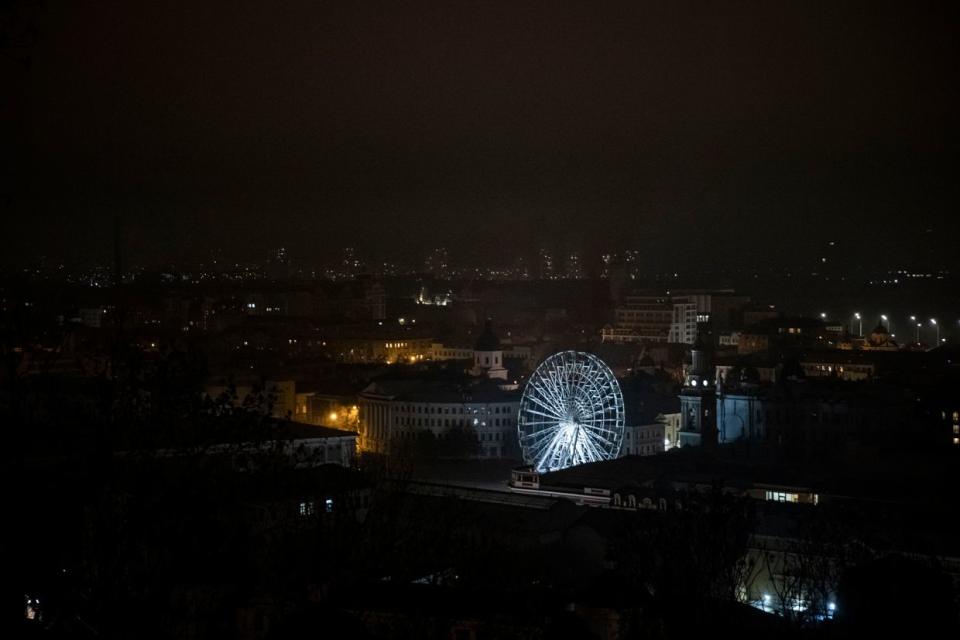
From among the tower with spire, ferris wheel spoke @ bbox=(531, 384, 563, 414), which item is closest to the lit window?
ferris wheel spoke @ bbox=(531, 384, 563, 414)

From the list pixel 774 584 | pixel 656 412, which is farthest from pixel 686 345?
pixel 774 584

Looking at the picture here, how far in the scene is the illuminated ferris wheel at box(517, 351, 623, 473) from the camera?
2755 cm

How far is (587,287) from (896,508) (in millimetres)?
68773

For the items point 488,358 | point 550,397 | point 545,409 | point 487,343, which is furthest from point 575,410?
point 487,343

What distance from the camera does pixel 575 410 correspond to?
27797mm

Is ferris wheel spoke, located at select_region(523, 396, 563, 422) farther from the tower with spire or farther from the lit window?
the tower with spire

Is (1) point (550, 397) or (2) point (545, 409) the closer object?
(1) point (550, 397)

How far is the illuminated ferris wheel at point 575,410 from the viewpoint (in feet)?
90.4

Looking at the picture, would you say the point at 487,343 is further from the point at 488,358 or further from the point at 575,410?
the point at 575,410

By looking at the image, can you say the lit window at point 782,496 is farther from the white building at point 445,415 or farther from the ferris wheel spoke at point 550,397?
the white building at point 445,415

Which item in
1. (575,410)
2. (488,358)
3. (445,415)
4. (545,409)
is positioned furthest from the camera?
(488,358)

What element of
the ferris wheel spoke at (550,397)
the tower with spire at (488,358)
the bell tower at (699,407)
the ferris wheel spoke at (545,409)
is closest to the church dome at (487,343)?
the tower with spire at (488,358)

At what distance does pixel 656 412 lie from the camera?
36.8 metres

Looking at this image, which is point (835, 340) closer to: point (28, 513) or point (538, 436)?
point (538, 436)
